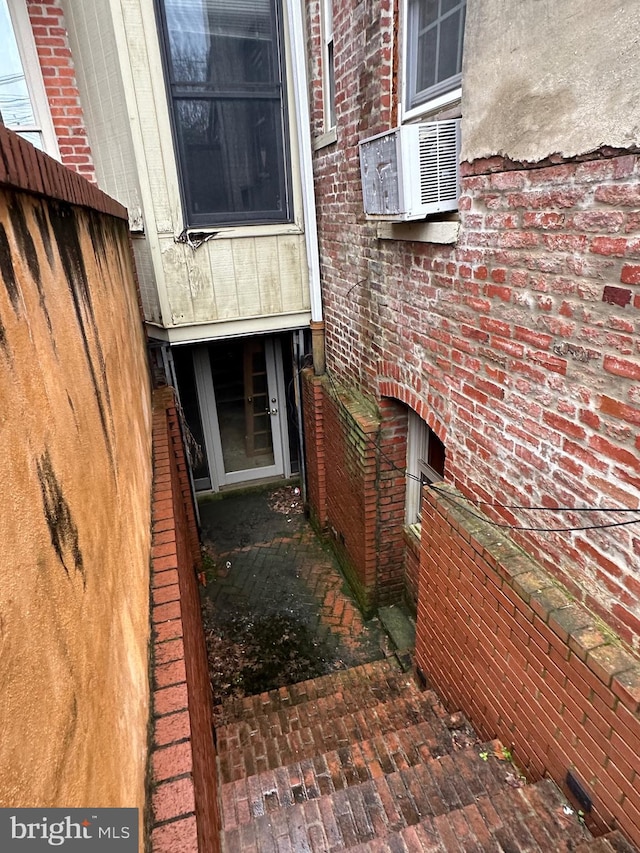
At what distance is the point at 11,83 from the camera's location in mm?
4941

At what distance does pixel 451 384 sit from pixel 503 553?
3.52ft

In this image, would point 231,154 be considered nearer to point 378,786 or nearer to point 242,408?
point 242,408

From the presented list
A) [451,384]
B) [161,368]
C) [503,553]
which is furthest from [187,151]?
[503,553]

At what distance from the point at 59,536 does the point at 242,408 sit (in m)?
6.66

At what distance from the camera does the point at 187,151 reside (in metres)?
4.84

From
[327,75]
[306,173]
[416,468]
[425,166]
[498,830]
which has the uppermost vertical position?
[327,75]

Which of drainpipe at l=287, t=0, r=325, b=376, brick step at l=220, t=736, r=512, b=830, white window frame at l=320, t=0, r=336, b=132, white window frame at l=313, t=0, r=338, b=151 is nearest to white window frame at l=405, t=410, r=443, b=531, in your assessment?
drainpipe at l=287, t=0, r=325, b=376

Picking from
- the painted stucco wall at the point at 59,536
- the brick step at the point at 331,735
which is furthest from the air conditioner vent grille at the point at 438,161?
the brick step at the point at 331,735

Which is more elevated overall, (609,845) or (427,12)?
(427,12)

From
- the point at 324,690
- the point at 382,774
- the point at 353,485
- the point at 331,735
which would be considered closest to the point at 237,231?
the point at 353,485

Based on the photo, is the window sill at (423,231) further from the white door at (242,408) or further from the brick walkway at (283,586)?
the brick walkway at (283,586)

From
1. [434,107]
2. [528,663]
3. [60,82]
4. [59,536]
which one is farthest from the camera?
[60,82]

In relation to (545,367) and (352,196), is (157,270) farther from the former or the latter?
(545,367)

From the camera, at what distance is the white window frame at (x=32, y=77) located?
15.5ft
